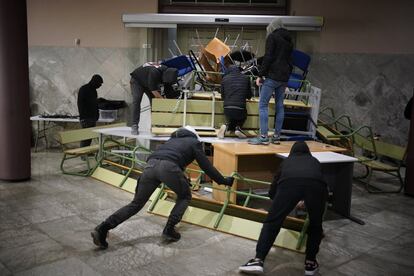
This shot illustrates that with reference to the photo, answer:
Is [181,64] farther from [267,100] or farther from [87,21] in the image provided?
[87,21]

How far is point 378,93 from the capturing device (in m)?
9.01

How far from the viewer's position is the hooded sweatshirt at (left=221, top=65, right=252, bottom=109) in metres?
6.17

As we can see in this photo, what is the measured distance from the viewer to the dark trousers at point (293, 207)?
12.0 feet

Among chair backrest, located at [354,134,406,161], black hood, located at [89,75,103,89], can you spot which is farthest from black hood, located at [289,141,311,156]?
black hood, located at [89,75,103,89]

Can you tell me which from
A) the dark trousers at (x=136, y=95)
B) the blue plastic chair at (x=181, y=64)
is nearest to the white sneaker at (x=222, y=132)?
the blue plastic chair at (x=181, y=64)

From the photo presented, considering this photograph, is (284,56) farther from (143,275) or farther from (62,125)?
(62,125)

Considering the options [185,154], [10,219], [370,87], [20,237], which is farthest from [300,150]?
[370,87]

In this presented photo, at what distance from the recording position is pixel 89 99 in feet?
26.9

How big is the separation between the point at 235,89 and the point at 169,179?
2342mm

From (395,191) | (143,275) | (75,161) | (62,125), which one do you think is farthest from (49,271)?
(62,125)

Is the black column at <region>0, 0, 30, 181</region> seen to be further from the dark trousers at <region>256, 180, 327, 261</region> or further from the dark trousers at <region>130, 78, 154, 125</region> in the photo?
the dark trousers at <region>256, 180, 327, 261</region>

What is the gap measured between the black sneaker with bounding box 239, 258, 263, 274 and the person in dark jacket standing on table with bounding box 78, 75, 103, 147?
5.23m

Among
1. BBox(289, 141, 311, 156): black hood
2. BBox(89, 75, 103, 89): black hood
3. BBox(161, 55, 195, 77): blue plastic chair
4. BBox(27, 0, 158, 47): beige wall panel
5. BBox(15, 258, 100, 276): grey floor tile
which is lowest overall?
BBox(15, 258, 100, 276): grey floor tile

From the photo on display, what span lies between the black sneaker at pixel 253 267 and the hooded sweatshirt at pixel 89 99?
212 inches
